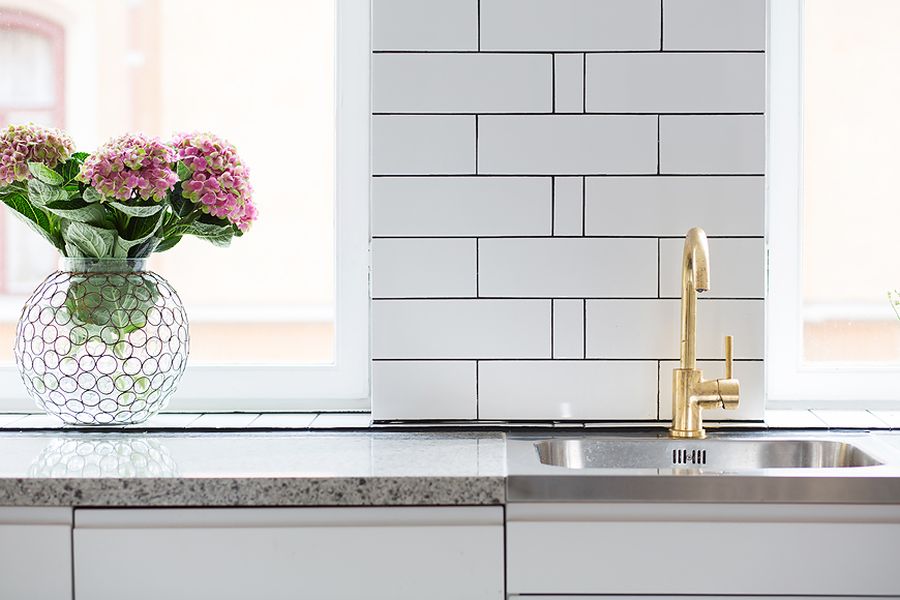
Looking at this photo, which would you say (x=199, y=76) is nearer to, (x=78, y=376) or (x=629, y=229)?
(x=78, y=376)

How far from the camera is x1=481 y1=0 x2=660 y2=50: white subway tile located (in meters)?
1.53

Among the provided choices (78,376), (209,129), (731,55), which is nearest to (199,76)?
(209,129)

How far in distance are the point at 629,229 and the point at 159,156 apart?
74cm

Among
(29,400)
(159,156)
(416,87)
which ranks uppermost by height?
(416,87)

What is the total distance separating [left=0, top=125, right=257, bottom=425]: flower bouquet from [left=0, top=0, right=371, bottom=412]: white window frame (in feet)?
0.73

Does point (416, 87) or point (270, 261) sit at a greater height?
point (416, 87)

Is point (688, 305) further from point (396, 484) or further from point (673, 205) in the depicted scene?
point (396, 484)

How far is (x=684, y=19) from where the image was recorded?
5.01 feet

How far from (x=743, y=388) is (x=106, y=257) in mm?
1028

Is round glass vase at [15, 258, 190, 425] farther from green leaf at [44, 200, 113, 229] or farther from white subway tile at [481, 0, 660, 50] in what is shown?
white subway tile at [481, 0, 660, 50]

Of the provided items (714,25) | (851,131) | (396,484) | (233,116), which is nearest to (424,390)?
(396,484)

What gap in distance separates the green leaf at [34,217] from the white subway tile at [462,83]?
0.54 m

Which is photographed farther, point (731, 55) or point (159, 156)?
point (731, 55)

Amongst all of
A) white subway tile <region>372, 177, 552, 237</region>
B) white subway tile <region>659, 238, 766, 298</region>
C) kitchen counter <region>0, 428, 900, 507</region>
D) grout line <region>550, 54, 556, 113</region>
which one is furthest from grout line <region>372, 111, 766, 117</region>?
kitchen counter <region>0, 428, 900, 507</region>
